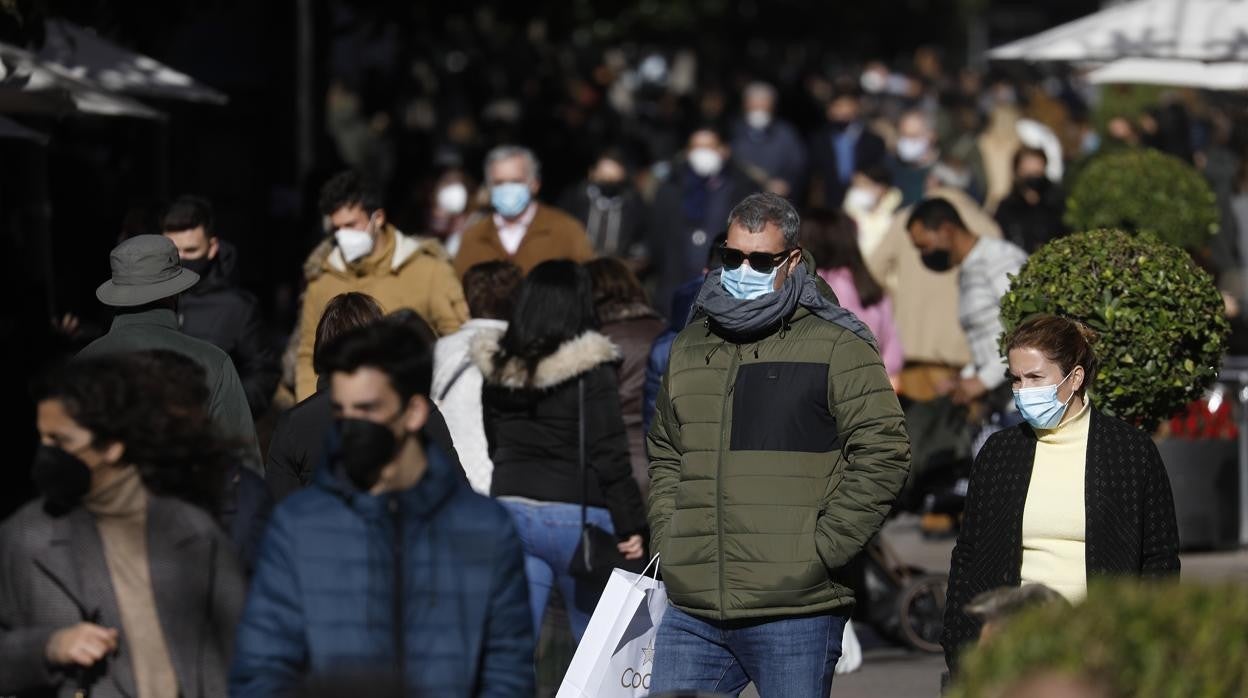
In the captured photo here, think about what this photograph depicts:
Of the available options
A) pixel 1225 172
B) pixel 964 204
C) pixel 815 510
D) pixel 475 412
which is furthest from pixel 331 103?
pixel 815 510

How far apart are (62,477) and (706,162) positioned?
1096 centimetres

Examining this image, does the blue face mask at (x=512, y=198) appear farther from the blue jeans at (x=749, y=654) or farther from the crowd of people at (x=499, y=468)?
the blue jeans at (x=749, y=654)

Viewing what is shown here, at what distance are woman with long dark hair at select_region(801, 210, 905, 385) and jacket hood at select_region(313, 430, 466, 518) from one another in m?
6.11

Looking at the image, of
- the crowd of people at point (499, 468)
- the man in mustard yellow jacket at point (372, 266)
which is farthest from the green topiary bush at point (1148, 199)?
the man in mustard yellow jacket at point (372, 266)

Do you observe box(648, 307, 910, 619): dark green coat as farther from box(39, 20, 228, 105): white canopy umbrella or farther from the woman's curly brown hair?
box(39, 20, 228, 105): white canopy umbrella

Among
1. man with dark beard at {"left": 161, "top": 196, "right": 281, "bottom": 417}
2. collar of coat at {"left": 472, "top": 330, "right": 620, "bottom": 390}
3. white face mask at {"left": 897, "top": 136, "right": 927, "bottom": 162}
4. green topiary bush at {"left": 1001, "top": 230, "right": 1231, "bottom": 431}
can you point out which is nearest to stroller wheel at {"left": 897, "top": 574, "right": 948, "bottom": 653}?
green topiary bush at {"left": 1001, "top": 230, "right": 1231, "bottom": 431}

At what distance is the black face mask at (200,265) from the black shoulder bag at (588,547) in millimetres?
2163

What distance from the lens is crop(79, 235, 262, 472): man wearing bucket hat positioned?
6824mm

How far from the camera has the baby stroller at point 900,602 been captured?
980 cm

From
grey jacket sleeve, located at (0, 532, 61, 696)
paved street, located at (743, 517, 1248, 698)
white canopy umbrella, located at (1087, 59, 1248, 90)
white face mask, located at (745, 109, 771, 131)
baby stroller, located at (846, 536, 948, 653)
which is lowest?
paved street, located at (743, 517, 1248, 698)

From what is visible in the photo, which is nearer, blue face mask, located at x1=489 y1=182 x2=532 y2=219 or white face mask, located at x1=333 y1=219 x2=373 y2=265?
white face mask, located at x1=333 y1=219 x2=373 y2=265

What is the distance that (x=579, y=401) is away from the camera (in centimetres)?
787

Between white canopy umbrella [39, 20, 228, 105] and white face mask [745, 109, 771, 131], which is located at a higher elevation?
white canopy umbrella [39, 20, 228, 105]

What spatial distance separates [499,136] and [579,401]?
11978 mm
